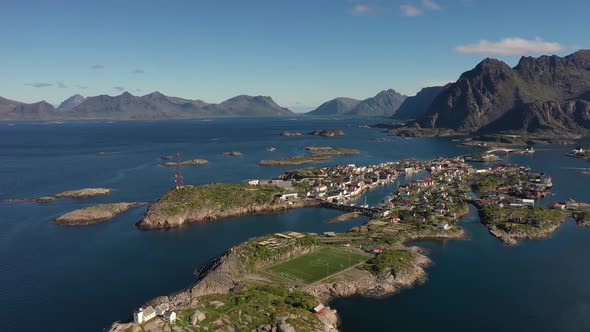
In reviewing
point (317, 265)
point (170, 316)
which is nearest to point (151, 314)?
point (170, 316)

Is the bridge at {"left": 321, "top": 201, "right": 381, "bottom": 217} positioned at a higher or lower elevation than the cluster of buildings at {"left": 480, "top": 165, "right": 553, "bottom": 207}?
lower

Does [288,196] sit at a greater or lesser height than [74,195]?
greater

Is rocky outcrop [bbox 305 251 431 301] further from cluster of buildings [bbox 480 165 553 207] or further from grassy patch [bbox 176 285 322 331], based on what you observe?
cluster of buildings [bbox 480 165 553 207]

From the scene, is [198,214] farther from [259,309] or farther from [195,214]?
[259,309]

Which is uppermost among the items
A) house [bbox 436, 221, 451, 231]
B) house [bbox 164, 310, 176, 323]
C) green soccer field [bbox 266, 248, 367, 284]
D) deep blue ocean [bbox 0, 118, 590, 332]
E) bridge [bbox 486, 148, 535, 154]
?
bridge [bbox 486, 148, 535, 154]

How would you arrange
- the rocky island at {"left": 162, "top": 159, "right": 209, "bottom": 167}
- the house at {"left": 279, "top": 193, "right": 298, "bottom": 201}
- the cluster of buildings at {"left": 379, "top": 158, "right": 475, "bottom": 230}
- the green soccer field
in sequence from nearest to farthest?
the green soccer field → the cluster of buildings at {"left": 379, "top": 158, "right": 475, "bottom": 230} → the house at {"left": 279, "top": 193, "right": 298, "bottom": 201} → the rocky island at {"left": 162, "top": 159, "right": 209, "bottom": 167}

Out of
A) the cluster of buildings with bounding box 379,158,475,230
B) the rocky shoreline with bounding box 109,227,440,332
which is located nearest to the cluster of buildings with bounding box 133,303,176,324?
the rocky shoreline with bounding box 109,227,440,332

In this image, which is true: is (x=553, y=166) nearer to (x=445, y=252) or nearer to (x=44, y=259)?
(x=445, y=252)
